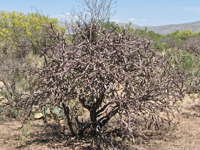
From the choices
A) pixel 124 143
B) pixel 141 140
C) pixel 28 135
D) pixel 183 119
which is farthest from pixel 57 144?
pixel 183 119

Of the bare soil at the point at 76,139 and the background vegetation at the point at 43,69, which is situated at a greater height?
the background vegetation at the point at 43,69

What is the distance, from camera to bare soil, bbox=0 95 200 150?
13.0 ft

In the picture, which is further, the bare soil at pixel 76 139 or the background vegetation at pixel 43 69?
the bare soil at pixel 76 139

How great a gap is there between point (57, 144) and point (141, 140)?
1739 millimetres

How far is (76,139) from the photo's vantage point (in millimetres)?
4289

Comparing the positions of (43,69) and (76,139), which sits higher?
(43,69)

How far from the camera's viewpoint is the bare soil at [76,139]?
3.95 meters

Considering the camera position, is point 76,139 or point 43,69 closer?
point 43,69

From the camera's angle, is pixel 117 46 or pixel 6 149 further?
pixel 6 149

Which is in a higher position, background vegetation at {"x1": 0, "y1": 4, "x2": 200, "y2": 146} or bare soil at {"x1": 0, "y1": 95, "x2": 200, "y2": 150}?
background vegetation at {"x1": 0, "y1": 4, "x2": 200, "y2": 146}

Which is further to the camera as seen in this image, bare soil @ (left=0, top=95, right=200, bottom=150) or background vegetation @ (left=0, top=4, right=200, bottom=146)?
bare soil @ (left=0, top=95, right=200, bottom=150)

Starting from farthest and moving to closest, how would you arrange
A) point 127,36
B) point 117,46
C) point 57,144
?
point 57,144 < point 127,36 < point 117,46

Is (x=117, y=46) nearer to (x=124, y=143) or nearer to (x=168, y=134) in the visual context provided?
(x=124, y=143)

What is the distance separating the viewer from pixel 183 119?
5.42m
